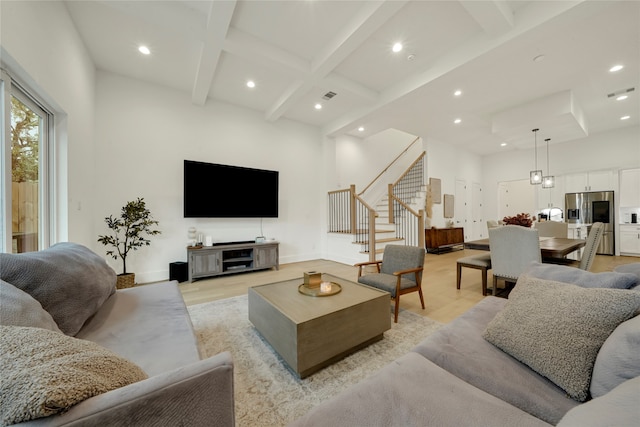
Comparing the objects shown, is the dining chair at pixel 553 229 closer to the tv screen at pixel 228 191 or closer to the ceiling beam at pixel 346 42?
the ceiling beam at pixel 346 42

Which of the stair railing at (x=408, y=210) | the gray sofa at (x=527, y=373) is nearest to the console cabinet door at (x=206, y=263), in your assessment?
the gray sofa at (x=527, y=373)

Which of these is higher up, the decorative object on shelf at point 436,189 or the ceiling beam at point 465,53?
the ceiling beam at point 465,53

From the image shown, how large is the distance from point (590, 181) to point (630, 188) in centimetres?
70

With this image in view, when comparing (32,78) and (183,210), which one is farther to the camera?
(183,210)

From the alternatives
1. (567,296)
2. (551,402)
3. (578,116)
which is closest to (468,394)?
(551,402)

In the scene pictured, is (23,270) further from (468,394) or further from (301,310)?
(468,394)

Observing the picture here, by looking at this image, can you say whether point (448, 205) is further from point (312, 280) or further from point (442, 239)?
point (312, 280)

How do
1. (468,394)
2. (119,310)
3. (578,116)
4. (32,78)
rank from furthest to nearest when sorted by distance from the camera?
(578,116), (32,78), (119,310), (468,394)

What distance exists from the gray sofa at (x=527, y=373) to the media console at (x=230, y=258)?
3.67m

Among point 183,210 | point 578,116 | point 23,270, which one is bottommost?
point 23,270

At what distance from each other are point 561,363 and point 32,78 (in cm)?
397

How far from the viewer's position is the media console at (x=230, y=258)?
3.93 m

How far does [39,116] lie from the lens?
7.88ft

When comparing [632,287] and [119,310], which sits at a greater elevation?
[632,287]
